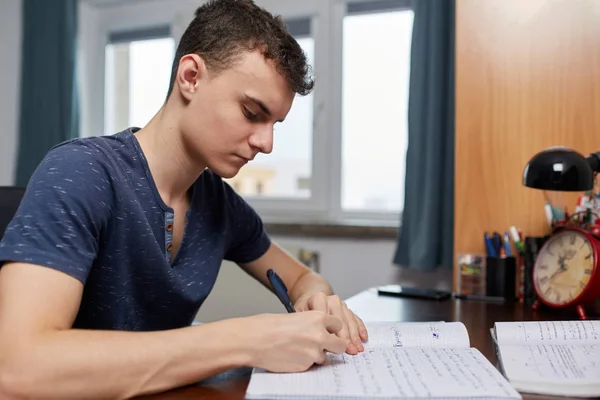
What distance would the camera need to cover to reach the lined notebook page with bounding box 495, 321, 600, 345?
888 mm

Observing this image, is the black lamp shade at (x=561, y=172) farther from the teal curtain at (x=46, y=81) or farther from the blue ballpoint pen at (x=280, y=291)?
the teal curtain at (x=46, y=81)

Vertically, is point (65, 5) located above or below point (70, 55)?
above

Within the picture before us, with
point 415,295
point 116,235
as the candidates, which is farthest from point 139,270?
point 415,295

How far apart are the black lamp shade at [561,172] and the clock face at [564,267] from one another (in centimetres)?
14

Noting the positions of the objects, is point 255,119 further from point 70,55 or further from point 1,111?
point 1,111

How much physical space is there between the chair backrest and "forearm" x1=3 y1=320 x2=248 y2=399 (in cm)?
57

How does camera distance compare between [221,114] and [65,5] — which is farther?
[65,5]

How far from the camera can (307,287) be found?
3.94ft

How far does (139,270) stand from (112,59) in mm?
2167

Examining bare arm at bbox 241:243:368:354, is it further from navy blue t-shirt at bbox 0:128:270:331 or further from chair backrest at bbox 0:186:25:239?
chair backrest at bbox 0:186:25:239

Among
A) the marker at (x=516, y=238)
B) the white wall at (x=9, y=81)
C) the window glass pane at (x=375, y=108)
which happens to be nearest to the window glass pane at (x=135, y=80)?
the white wall at (x=9, y=81)

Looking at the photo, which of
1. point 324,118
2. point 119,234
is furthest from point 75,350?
point 324,118

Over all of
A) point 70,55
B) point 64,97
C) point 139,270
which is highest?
point 70,55

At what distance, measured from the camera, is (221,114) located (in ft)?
3.10
